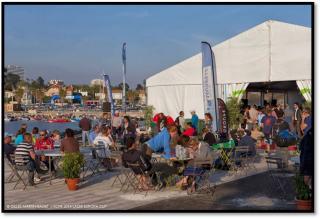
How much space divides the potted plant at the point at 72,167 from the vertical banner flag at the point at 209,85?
5093 millimetres

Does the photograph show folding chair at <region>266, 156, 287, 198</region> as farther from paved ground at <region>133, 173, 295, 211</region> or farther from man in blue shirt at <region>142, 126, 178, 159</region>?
man in blue shirt at <region>142, 126, 178, 159</region>

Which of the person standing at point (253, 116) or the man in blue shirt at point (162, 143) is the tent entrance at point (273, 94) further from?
the man in blue shirt at point (162, 143)

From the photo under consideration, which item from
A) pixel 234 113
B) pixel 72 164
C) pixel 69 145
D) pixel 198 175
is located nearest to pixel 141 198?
pixel 198 175

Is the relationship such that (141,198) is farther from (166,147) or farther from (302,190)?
(302,190)

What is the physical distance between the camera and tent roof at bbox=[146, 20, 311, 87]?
1551 cm

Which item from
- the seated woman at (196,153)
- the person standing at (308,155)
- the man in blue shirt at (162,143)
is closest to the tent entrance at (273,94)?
the man in blue shirt at (162,143)

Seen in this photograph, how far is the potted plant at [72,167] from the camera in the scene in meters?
7.68

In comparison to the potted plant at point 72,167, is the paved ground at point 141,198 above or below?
below

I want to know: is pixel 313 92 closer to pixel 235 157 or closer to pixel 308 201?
pixel 308 201

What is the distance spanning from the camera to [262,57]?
53.3 feet

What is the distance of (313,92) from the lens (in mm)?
5617

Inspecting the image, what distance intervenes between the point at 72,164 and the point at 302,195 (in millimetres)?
3678

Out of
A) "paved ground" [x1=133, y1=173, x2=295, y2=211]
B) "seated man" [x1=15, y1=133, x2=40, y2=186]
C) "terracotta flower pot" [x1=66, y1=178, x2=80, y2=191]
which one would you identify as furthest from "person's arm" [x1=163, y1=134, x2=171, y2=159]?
"seated man" [x1=15, y1=133, x2=40, y2=186]

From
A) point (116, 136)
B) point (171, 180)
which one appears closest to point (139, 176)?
point (171, 180)
